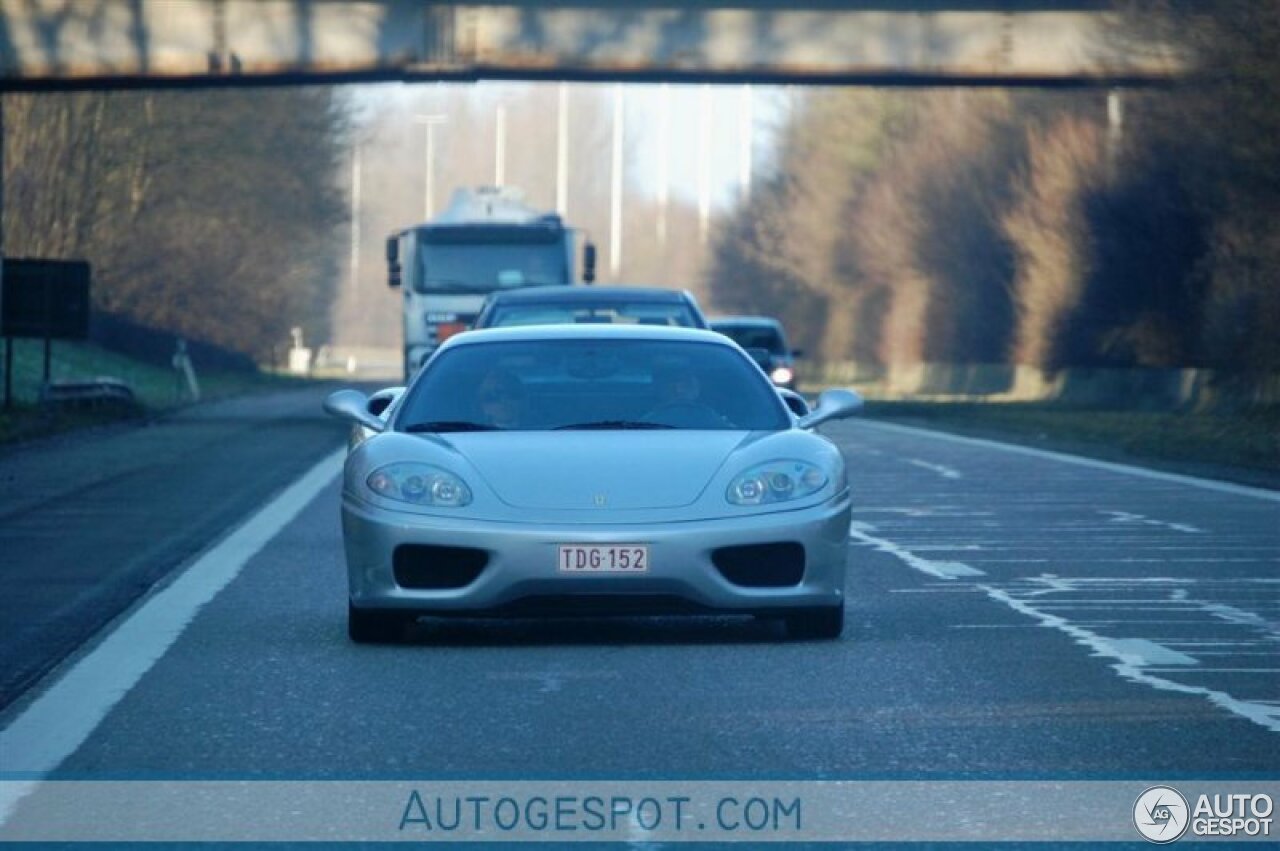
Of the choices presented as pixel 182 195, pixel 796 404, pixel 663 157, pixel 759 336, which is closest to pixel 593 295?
pixel 796 404

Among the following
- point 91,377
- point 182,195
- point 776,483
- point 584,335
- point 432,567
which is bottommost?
point 91,377

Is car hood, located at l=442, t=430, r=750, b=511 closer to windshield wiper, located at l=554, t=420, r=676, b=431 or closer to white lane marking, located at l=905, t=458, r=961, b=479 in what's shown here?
windshield wiper, located at l=554, t=420, r=676, b=431

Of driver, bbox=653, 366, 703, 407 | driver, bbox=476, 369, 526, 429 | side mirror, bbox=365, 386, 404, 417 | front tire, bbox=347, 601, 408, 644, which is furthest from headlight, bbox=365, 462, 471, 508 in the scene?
side mirror, bbox=365, 386, 404, 417

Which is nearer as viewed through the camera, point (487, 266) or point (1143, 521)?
point (1143, 521)

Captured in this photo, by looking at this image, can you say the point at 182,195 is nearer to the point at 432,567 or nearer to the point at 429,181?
the point at 432,567

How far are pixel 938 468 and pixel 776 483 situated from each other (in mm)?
15224

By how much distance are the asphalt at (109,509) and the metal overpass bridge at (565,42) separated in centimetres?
504

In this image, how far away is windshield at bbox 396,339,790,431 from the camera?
11664 millimetres

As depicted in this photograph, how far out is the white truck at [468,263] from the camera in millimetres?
→ 41062

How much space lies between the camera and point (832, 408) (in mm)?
12070

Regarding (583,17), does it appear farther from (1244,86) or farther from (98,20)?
(1244,86)

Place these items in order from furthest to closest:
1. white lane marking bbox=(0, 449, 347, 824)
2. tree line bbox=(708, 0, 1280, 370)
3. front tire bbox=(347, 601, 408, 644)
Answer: tree line bbox=(708, 0, 1280, 370), front tire bbox=(347, 601, 408, 644), white lane marking bbox=(0, 449, 347, 824)

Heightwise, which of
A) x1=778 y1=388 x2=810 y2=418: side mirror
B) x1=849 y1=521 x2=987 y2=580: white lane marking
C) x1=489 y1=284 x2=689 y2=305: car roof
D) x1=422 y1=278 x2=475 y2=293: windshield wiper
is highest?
x1=778 y1=388 x2=810 y2=418: side mirror

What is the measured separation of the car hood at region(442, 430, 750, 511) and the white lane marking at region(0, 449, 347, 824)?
58.5 inches
